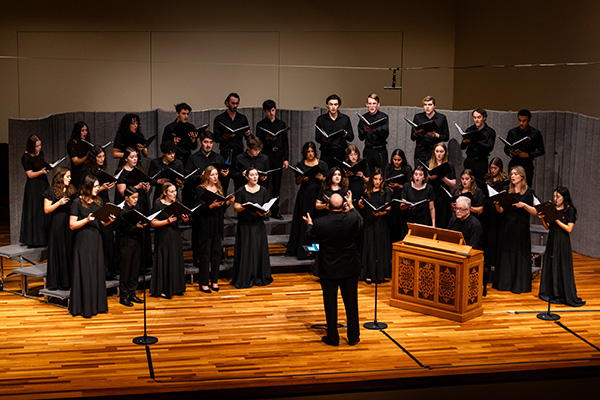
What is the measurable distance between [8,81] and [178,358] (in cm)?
645

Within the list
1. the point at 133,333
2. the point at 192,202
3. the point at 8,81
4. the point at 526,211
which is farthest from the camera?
the point at 8,81

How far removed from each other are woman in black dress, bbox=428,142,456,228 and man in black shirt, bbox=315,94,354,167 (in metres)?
0.99

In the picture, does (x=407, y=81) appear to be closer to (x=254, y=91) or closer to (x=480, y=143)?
(x=254, y=91)

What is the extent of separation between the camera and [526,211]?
7832 mm

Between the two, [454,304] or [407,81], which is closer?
[454,304]

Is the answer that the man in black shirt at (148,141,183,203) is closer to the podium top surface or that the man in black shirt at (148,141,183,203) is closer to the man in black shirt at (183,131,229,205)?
the man in black shirt at (183,131,229,205)

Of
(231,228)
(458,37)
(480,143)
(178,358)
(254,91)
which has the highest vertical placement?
(458,37)

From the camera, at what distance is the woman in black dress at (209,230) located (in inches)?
301

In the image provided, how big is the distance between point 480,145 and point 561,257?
1.75 metres

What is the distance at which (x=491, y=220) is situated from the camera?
8094 millimetres

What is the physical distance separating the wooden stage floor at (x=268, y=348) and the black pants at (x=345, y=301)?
0.12m

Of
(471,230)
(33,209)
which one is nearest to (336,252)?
(471,230)

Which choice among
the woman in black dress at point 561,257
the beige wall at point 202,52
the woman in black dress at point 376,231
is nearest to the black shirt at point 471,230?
the woman in black dress at point 561,257

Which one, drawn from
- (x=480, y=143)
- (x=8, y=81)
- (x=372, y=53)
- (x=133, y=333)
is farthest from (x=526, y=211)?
(x=8, y=81)
